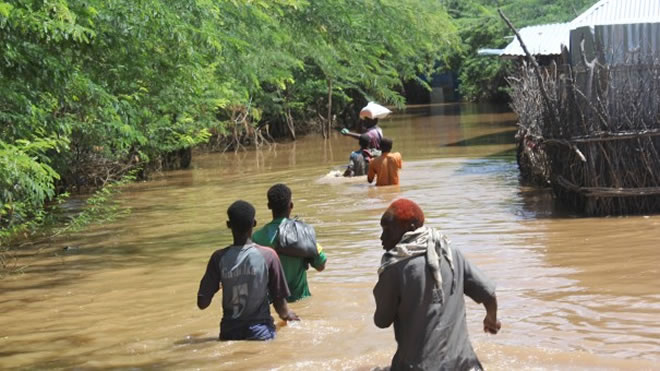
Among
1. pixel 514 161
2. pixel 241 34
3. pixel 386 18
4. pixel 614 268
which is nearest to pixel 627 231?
pixel 614 268

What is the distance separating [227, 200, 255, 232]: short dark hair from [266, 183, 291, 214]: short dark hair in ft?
2.79

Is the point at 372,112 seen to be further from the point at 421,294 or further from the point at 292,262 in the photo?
the point at 421,294

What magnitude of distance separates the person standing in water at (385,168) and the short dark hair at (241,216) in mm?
9610

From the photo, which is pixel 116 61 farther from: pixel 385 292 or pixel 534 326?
pixel 385 292

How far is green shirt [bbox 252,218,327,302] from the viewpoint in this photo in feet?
24.0

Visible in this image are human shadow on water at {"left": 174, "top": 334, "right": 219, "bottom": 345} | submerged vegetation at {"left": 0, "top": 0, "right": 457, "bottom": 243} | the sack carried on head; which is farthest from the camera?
submerged vegetation at {"left": 0, "top": 0, "right": 457, "bottom": 243}

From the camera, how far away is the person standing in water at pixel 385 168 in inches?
642

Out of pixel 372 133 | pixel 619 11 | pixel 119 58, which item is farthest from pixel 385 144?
pixel 119 58

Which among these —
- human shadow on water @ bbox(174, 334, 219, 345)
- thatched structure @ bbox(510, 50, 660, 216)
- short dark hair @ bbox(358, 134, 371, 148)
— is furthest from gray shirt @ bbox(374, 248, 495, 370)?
short dark hair @ bbox(358, 134, 371, 148)

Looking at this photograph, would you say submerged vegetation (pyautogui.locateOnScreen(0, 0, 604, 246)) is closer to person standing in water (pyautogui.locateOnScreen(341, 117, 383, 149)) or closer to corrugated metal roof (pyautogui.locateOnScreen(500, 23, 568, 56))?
corrugated metal roof (pyautogui.locateOnScreen(500, 23, 568, 56))

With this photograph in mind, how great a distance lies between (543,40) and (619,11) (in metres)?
5.60

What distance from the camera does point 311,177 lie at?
69.5ft

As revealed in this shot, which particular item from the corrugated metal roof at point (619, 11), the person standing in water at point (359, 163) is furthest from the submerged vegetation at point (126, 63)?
the corrugated metal roof at point (619, 11)

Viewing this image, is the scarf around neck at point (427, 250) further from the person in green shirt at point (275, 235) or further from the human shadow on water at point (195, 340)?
the human shadow on water at point (195, 340)
